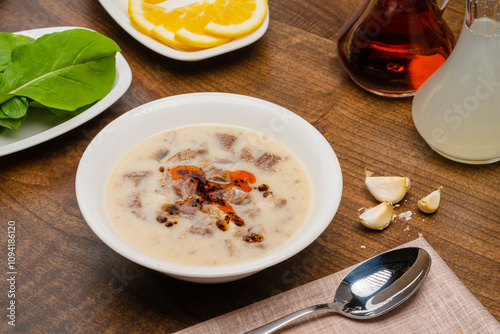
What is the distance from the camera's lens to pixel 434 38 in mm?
1647

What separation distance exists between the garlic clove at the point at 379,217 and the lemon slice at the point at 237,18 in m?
0.79

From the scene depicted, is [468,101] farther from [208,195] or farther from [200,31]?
[200,31]

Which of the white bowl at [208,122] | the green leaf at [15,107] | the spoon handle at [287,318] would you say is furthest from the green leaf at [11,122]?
the spoon handle at [287,318]

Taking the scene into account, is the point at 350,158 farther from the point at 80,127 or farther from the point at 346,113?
the point at 80,127

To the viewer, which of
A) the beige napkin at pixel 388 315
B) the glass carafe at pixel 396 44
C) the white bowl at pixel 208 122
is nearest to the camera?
the white bowl at pixel 208 122

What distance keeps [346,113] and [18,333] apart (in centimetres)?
109

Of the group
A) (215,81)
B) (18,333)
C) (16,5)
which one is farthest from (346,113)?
(16,5)

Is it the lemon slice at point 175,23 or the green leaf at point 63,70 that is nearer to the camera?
the green leaf at point 63,70

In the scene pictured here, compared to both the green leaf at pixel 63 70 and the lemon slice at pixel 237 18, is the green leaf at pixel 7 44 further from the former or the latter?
the lemon slice at pixel 237 18

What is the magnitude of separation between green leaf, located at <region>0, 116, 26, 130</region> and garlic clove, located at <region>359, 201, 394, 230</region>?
3.05 feet

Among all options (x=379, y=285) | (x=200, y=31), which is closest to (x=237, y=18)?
(x=200, y=31)

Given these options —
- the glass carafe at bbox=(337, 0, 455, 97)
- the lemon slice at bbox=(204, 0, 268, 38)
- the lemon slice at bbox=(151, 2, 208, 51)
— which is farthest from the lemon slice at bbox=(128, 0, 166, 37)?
the glass carafe at bbox=(337, 0, 455, 97)

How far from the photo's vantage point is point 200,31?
1812 millimetres

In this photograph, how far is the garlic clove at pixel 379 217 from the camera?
133 centimetres
